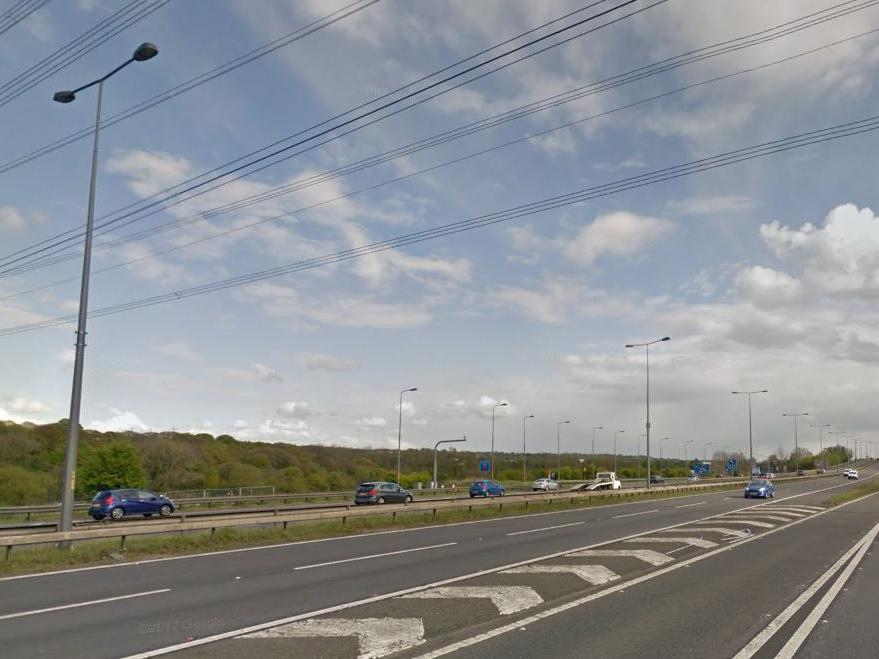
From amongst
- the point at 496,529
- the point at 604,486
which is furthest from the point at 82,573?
the point at 604,486

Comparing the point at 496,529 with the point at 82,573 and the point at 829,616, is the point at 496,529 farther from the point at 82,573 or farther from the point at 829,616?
the point at 829,616

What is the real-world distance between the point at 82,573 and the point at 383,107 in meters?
12.2

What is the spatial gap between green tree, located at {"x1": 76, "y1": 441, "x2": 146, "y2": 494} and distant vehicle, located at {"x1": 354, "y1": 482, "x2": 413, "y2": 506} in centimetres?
2855

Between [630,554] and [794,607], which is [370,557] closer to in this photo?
[630,554]

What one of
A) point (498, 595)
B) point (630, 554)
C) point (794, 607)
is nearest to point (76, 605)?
point (498, 595)

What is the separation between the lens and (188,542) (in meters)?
20.0

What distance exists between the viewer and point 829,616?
10203 mm

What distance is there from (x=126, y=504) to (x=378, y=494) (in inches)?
580

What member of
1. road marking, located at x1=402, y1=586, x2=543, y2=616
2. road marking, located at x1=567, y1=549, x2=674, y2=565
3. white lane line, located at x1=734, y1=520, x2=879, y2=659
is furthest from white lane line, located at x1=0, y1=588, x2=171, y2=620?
white lane line, located at x1=734, y1=520, x2=879, y2=659

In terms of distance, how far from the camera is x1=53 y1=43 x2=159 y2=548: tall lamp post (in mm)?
17938

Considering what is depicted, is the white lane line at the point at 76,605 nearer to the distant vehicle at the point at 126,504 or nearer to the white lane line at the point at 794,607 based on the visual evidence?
the white lane line at the point at 794,607

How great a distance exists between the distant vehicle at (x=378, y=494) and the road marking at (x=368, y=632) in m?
34.3

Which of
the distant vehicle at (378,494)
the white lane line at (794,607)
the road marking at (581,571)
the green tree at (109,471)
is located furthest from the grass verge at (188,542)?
the green tree at (109,471)

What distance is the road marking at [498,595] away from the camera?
34.6 feet
